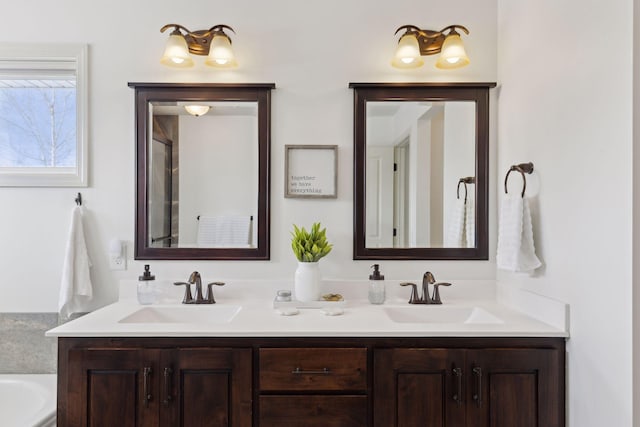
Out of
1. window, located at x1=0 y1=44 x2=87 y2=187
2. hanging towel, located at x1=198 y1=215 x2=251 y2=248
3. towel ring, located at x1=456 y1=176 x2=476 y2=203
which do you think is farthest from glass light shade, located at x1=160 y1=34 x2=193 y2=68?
towel ring, located at x1=456 y1=176 x2=476 y2=203

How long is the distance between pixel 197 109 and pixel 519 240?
1.65 meters

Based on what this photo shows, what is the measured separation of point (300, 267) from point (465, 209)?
2.99 feet

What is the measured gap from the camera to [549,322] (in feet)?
5.14

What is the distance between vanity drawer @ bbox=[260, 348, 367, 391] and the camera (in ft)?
4.82

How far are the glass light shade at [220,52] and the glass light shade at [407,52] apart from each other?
813 millimetres

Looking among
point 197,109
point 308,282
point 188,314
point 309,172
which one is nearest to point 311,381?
point 308,282

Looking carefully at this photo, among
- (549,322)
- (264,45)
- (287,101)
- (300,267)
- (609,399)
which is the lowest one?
(609,399)

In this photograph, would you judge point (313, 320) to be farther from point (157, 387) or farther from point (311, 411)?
point (157, 387)

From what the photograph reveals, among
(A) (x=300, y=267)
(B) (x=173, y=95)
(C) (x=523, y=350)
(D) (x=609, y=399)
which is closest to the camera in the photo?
(D) (x=609, y=399)

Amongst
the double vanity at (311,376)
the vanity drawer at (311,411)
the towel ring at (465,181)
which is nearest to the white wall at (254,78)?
the towel ring at (465,181)

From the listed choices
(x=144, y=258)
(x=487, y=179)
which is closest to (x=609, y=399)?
(x=487, y=179)

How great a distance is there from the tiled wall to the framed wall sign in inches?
55.7

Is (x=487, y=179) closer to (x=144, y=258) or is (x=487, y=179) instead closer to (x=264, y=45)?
(x=264, y=45)

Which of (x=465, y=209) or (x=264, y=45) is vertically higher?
(x=264, y=45)
